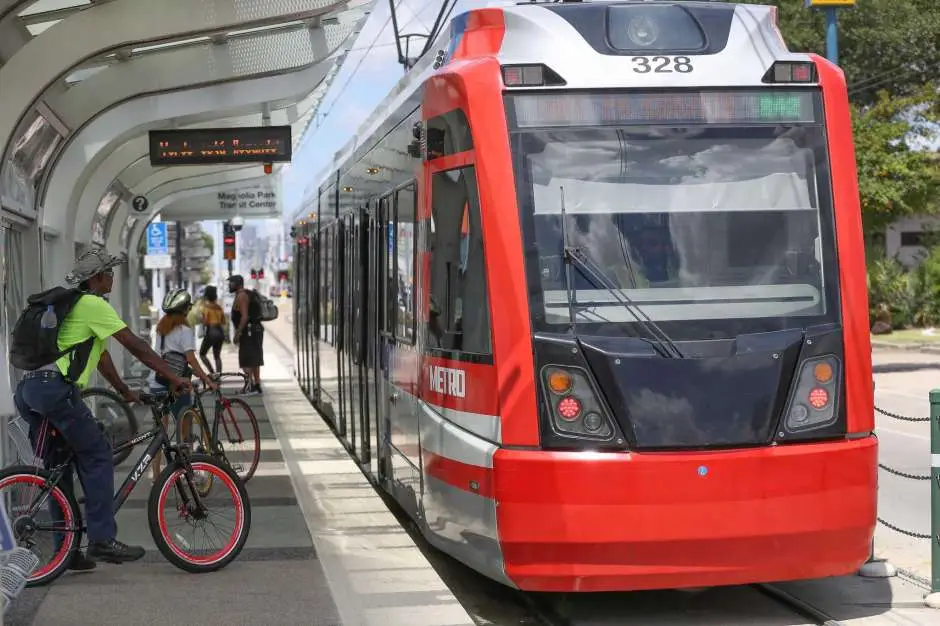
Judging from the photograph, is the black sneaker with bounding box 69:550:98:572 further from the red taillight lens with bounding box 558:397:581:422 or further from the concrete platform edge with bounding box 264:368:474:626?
the red taillight lens with bounding box 558:397:581:422

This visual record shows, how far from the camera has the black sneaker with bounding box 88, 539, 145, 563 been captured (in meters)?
7.90

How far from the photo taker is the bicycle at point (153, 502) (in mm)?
7762

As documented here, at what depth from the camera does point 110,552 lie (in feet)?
25.9

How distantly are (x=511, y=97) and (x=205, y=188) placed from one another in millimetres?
20334

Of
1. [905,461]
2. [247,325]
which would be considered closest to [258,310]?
[247,325]

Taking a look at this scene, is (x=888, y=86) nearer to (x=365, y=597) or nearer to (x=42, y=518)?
(x=365, y=597)

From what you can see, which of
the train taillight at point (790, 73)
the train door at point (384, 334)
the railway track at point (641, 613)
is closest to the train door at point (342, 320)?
the train door at point (384, 334)

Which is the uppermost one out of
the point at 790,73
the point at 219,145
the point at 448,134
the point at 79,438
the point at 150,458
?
the point at 219,145

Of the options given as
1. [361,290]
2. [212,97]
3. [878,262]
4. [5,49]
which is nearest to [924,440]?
[361,290]

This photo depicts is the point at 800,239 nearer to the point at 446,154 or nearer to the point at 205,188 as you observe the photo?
the point at 446,154

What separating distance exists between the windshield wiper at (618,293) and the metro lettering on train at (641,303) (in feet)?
0.03

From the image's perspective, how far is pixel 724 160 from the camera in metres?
Answer: 7.31

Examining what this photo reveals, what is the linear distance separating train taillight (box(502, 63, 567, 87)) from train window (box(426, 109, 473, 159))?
298mm

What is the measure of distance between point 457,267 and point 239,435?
5133mm
